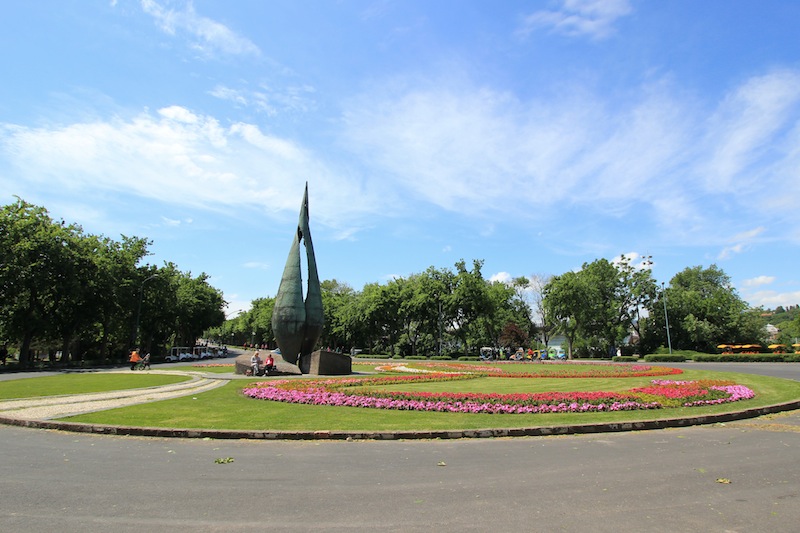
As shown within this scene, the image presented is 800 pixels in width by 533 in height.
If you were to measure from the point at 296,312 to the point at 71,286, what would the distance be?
23201 millimetres

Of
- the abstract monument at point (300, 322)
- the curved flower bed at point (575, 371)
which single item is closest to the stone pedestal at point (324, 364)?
the abstract monument at point (300, 322)

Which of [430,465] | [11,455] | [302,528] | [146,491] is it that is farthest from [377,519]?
[11,455]

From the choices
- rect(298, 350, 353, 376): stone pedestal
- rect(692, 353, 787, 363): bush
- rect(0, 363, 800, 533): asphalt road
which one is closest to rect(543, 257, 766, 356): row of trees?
rect(692, 353, 787, 363): bush

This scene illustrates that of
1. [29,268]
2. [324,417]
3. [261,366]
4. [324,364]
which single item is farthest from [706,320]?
[29,268]

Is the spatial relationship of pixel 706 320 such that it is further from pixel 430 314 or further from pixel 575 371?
pixel 575 371

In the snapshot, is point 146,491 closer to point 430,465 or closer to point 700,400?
point 430,465

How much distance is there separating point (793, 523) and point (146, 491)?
7.39 metres

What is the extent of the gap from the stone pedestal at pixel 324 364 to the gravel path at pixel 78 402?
9.49m

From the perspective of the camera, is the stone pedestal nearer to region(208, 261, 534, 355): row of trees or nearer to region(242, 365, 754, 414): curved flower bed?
region(242, 365, 754, 414): curved flower bed

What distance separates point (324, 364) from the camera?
28.9 m

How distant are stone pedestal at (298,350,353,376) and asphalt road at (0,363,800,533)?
19125mm

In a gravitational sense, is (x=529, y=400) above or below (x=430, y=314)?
below

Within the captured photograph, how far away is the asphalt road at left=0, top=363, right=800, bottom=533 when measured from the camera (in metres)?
5.13

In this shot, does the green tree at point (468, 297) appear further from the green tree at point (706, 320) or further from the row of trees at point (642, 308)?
the green tree at point (706, 320)
